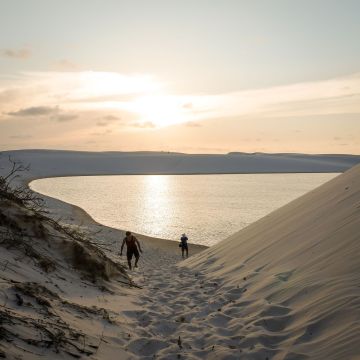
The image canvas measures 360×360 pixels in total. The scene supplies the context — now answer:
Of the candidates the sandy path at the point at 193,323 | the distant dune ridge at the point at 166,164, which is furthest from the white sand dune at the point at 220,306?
the distant dune ridge at the point at 166,164

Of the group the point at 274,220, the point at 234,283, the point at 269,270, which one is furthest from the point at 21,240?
the point at 274,220

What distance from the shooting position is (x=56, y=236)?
6988mm

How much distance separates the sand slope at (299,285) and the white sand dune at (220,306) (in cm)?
2

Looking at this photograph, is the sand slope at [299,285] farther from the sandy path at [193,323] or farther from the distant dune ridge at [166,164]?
the distant dune ridge at [166,164]

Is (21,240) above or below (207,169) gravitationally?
below

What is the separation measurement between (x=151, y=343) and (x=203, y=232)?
2114 cm

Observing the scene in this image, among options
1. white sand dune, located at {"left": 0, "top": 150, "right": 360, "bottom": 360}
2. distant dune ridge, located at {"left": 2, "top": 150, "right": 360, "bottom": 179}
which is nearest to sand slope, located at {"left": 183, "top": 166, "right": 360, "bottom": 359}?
white sand dune, located at {"left": 0, "top": 150, "right": 360, "bottom": 360}

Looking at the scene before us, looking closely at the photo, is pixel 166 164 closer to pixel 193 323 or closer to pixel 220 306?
pixel 220 306

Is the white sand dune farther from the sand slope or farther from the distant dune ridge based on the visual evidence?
the distant dune ridge

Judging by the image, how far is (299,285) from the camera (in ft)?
17.3

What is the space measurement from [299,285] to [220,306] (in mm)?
1207

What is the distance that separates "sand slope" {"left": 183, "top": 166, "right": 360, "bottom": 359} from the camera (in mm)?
3893

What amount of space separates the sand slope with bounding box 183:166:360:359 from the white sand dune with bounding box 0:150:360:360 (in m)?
0.02

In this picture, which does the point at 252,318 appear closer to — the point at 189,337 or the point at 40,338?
the point at 189,337
